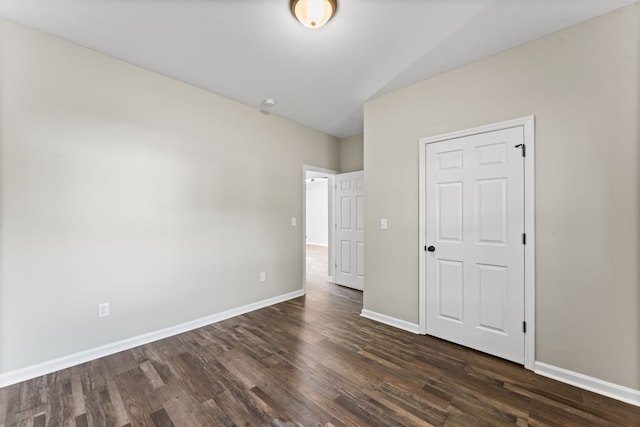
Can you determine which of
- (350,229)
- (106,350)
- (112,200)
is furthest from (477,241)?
(106,350)

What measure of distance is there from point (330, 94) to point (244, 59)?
3.63 feet

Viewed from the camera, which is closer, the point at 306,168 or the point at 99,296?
the point at 99,296

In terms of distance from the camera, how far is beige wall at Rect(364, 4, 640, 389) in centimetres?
182

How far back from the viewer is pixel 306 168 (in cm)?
429

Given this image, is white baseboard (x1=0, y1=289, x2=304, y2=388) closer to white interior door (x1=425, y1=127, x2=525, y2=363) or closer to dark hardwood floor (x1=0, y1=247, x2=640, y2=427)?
dark hardwood floor (x1=0, y1=247, x2=640, y2=427)

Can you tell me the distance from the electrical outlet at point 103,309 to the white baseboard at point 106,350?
0.29 meters

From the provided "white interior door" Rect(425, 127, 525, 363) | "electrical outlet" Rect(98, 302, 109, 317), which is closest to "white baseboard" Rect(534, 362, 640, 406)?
"white interior door" Rect(425, 127, 525, 363)

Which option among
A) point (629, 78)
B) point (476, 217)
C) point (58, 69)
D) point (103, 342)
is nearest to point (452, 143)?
point (476, 217)

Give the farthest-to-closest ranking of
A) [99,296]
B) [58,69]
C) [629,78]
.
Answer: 1. [99,296]
2. [58,69]
3. [629,78]

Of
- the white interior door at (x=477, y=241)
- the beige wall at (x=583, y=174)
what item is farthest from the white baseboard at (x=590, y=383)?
the white interior door at (x=477, y=241)

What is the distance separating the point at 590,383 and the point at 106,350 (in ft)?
13.3

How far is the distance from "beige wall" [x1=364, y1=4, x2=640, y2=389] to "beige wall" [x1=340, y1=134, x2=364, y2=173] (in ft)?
6.97

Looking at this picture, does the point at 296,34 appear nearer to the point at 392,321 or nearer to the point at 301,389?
the point at 301,389

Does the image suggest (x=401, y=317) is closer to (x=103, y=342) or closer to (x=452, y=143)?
(x=452, y=143)
